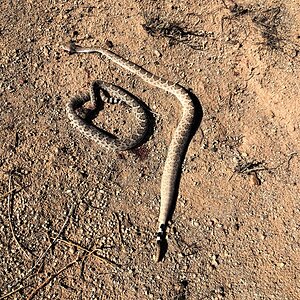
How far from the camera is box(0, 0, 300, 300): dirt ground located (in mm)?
5523

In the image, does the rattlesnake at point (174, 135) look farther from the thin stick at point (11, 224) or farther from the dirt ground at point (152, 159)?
the thin stick at point (11, 224)

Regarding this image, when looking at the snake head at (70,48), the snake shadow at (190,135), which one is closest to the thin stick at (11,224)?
the snake shadow at (190,135)

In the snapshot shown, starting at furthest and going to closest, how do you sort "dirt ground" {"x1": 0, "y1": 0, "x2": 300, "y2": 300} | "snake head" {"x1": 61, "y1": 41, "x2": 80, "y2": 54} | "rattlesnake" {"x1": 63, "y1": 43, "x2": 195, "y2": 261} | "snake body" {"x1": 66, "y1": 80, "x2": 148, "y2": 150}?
"snake head" {"x1": 61, "y1": 41, "x2": 80, "y2": 54} < "snake body" {"x1": 66, "y1": 80, "x2": 148, "y2": 150} < "rattlesnake" {"x1": 63, "y1": 43, "x2": 195, "y2": 261} < "dirt ground" {"x1": 0, "y1": 0, "x2": 300, "y2": 300}

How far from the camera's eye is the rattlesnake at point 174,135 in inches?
237

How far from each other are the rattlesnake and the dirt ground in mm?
133

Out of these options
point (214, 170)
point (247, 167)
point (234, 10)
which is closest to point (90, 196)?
point (214, 170)

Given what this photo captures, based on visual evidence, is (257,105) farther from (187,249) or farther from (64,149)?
(64,149)

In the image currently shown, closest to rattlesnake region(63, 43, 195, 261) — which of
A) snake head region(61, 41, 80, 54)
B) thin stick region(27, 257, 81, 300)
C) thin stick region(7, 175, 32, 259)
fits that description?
snake head region(61, 41, 80, 54)

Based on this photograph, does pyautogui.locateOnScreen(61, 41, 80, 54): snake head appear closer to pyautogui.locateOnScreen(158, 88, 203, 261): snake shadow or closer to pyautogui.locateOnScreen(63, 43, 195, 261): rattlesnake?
pyautogui.locateOnScreen(63, 43, 195, 261): rattlesnake

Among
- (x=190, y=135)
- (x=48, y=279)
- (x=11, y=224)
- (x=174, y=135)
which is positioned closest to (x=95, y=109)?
(x=174, y=135)

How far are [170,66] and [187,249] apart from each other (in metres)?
3.48

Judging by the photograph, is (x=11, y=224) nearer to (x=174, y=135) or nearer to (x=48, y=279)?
(x=48, y=279)

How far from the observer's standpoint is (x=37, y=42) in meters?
7.19

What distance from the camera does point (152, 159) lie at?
657 centimetres
